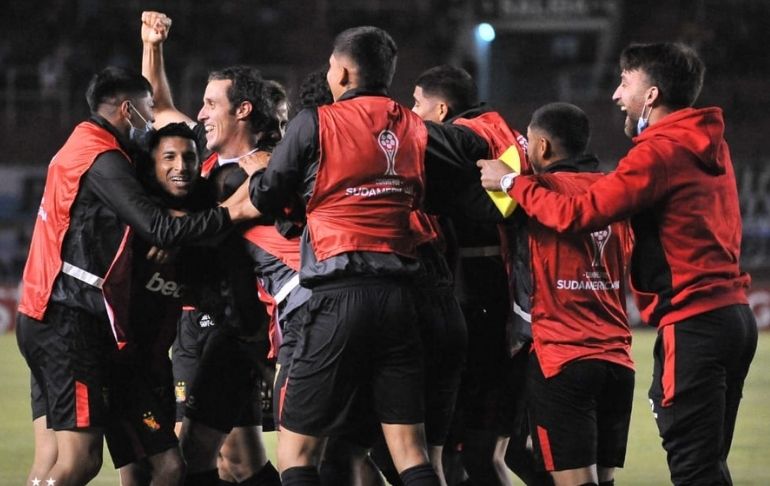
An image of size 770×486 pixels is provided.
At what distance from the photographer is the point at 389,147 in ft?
16.8

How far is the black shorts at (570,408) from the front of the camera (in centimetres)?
550

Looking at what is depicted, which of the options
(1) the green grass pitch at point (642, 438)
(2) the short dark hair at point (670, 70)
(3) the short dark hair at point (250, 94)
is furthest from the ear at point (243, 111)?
(1) the green grass pitch at point (642, 438)

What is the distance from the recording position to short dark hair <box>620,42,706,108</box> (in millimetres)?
5305

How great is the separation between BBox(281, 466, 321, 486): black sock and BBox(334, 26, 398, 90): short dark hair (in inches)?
60.3

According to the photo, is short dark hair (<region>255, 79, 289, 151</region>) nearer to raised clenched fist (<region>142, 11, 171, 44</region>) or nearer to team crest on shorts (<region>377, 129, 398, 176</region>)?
raised clenched fist (<region>142, 11, 171, 44</region>)

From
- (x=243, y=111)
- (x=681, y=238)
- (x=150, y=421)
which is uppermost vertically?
(x=243, y=111)

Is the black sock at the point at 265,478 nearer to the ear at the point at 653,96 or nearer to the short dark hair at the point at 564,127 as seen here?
the short dark hair at the point at 564,127

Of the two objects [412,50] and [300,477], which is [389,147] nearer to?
[300,477]

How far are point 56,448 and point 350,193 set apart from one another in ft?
6.13

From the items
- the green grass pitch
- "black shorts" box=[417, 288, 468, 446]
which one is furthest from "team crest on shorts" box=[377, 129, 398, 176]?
the green grass pitch

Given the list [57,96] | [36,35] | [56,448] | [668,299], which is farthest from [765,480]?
[36,35]

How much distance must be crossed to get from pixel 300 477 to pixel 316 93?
1.80 meters

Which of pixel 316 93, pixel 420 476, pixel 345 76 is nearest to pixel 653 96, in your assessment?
pixel 345 76

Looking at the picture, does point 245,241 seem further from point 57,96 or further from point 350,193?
point 57,96
